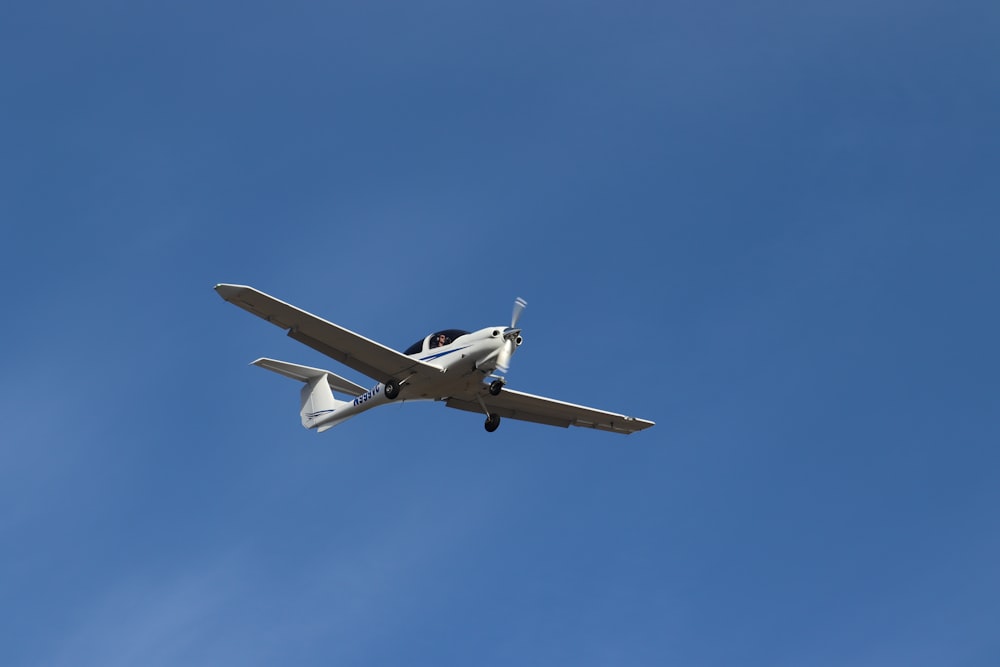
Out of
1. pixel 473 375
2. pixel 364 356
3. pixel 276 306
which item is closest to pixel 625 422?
pixel 473 375

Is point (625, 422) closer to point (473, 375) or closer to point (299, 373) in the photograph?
point (473, 375)

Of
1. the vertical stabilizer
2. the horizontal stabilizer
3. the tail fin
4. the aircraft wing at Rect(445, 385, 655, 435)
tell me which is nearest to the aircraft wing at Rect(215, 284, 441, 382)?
the aircraft wing at Rect(445, 385, 655, 435)

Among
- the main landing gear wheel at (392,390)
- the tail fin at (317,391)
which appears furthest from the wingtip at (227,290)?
the tail fin at (317,391)

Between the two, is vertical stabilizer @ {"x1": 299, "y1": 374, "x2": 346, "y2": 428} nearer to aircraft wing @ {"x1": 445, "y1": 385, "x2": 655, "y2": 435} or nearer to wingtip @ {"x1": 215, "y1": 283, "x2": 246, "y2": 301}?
aircraft wing @ {"x1": 445, "y1": 385, "x2": 655, "y2": 435}

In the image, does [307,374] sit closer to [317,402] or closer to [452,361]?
[317,402]

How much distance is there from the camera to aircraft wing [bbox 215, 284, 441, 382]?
100 ft

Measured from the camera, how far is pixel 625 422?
3834 cm

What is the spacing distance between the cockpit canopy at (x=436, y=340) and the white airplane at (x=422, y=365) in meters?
0.03

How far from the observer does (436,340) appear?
110 ft

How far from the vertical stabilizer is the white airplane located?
0.08 meters

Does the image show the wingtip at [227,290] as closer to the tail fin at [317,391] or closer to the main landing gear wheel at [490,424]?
the tail fin at [317,391]

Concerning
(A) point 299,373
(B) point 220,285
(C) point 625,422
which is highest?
(C) point 625,422

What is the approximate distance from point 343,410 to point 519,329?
7822 millimetres

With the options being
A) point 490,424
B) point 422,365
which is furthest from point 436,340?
point 490,424
